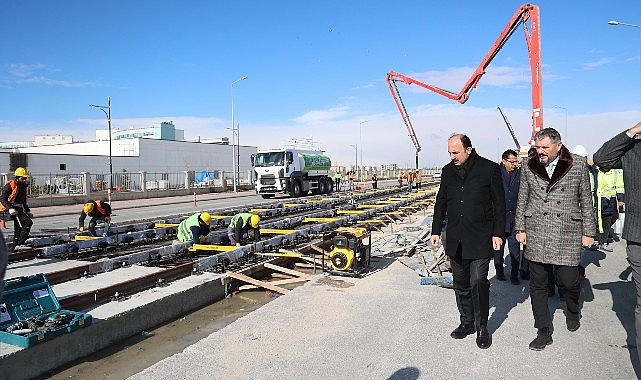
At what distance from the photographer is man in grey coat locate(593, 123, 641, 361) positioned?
136 inches

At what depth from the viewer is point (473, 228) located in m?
4.36

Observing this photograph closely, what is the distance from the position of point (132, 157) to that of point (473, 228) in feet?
194

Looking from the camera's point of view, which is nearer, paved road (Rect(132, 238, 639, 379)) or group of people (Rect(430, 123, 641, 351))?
paved road (Rect(132, 238, 639, 379))

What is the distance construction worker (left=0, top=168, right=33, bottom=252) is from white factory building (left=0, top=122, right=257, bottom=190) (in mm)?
31767

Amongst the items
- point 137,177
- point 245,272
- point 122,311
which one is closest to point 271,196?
point 137,177

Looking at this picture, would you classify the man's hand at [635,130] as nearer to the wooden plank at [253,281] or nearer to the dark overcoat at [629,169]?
the dark overcoat at [629,169]

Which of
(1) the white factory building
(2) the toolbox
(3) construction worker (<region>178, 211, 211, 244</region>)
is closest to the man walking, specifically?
(2) the toolbox

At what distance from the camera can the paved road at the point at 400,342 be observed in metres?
3.79

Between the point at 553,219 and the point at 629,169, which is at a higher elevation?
the point at 629,169

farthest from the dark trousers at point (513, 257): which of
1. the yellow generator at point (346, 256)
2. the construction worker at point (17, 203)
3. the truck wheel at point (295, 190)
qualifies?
the truck wheel at point (295, 190)

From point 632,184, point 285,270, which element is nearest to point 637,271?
point 632,184

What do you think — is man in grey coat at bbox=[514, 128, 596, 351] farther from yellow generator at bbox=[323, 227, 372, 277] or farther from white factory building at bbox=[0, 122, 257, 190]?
white factory building at bbox=[0, 122, 257, 190]

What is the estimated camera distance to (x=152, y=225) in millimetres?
13758

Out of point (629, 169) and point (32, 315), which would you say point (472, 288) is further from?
point (32, 315)
